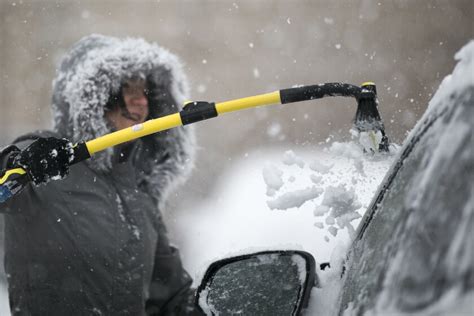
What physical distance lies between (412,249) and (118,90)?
3044 millimetres

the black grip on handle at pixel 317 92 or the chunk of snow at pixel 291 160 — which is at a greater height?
the black grip on handle at pixel 317 92

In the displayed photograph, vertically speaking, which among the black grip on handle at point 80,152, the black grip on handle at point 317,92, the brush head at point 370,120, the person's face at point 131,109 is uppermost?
the person's face at point 131,109

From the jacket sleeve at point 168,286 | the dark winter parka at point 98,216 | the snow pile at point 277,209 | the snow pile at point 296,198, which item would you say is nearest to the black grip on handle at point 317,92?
the snow pile at point 277,209

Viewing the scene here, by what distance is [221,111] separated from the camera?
220 cm

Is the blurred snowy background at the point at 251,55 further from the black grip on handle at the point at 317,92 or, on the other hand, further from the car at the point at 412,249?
the car at the point at 412,249

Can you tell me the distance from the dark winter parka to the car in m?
1.39

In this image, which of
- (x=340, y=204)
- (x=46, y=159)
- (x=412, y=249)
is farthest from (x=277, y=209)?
(x=412, y=249)

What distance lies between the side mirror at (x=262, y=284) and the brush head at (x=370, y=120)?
642mm

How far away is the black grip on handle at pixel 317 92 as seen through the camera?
218 centimetres

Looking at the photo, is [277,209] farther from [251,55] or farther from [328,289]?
[251,55]

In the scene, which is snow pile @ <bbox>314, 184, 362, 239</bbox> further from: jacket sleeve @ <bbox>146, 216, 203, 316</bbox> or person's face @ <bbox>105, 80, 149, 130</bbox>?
person's face @ <bbox>105, 80, 149, 130</bbox>

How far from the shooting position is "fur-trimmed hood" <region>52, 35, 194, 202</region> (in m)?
3.50

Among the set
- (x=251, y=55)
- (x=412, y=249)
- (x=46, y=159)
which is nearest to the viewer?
(x=412, y=249)

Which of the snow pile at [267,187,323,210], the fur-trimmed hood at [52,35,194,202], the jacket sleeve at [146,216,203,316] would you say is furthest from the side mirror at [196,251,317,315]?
the jacket sleeve at [146,216,203,316]
